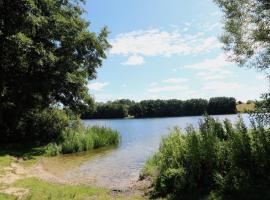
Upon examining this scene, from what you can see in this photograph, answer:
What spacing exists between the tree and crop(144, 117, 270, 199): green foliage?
38.2 feet

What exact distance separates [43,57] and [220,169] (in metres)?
16.0

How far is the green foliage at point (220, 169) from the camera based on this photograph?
10.6 metres

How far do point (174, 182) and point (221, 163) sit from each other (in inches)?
71.6

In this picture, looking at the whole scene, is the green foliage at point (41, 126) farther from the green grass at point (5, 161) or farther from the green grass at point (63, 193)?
the green grass at point (63, 193)

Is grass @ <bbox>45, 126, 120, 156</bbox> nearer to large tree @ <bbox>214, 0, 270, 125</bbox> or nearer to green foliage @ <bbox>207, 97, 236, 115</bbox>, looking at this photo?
large tree @ <bbox>214, 0, 270, 125</bbox>

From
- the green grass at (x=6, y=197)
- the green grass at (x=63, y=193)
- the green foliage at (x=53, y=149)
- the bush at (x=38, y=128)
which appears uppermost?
the bush at (x=38, y=128)

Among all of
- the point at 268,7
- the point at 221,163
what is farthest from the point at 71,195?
the point at 268,7

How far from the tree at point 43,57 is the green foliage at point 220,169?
1165cm

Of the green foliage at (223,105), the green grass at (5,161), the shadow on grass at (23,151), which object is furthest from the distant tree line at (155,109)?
the green grass at (5,161)

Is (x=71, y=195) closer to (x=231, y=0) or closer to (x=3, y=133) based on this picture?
(x=231, y=0)

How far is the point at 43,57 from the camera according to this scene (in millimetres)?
23594

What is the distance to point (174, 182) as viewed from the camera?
12.2 metres

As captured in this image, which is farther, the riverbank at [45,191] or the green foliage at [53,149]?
the green foliage at [53,149]

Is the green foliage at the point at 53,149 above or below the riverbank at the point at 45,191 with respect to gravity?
above
